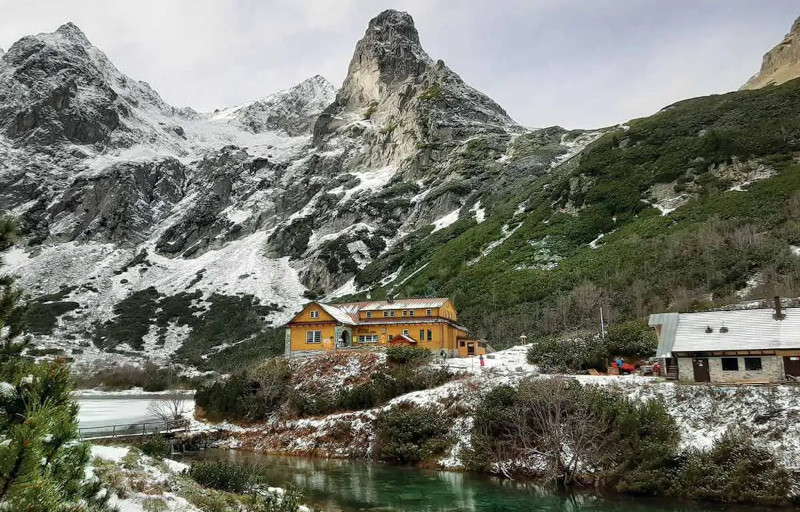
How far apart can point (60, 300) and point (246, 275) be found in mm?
42673

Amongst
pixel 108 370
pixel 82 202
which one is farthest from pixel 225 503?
pixel 82 202

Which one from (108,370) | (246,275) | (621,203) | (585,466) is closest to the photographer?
(585,466)

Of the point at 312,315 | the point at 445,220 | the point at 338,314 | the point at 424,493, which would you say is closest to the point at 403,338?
the point at 338,314

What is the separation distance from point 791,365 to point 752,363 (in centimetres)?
170

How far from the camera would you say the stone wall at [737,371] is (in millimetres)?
26797

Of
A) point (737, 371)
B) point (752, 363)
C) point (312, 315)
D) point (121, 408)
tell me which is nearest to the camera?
point (752, 363)

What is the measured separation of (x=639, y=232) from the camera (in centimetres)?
6631

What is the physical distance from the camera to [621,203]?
2982 inches

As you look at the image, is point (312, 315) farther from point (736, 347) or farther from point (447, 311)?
point (736, 347)

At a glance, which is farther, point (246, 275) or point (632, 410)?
point (246, 275)

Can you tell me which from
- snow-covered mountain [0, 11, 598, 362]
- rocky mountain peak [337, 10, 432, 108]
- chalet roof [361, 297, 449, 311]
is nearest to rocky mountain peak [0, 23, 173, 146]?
snow-covered mountain [0, 11, 598, 362]

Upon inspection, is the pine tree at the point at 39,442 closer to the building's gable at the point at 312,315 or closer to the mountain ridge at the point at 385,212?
the mountain ridge at the point at 385,212

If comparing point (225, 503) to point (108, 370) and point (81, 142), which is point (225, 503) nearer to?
point (108, 370)

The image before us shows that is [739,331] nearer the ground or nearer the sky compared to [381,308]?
nearer the ground
